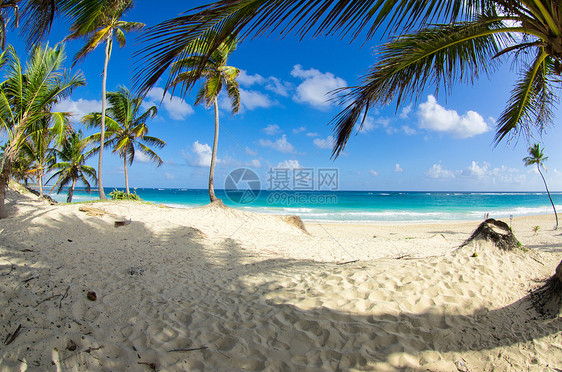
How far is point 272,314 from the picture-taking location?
9.13ft

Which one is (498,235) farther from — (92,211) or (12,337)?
(92,211)

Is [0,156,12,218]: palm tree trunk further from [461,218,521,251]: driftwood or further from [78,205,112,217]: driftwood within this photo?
[461,218,521,251]: driftwood

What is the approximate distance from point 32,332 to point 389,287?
143 inches

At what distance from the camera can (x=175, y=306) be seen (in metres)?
2.99

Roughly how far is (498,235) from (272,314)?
3.97 metres

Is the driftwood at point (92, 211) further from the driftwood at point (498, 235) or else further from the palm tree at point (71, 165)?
the palm tree at point (71, 165)

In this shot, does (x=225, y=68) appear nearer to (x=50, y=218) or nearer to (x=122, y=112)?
(x=122, y=112)

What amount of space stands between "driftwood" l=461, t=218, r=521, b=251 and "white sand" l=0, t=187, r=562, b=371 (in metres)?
0.19

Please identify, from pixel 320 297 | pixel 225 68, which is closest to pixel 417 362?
pixel 320 297

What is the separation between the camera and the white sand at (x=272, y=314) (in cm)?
209

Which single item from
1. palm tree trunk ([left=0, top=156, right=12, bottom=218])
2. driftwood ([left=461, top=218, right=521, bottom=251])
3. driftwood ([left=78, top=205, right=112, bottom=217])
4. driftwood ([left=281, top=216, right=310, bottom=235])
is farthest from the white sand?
driftwood ([left=281, top=216, right=310, bottom=235])

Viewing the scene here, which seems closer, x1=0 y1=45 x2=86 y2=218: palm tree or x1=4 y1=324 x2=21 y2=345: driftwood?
x1=4 y1=324 x2=21 y2=345: driftwood

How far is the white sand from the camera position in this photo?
2.09m

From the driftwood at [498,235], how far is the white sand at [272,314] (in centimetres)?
19
